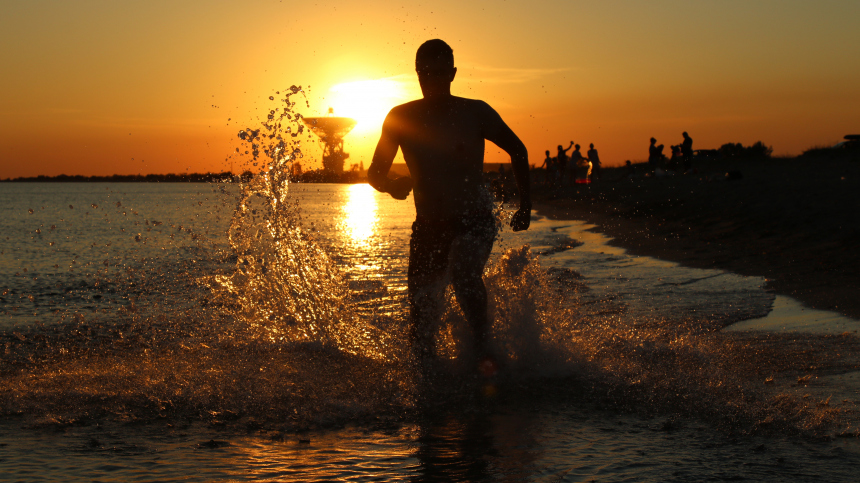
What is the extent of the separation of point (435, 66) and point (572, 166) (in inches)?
1220

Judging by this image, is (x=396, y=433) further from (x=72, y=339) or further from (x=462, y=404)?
(x=72, y=339)

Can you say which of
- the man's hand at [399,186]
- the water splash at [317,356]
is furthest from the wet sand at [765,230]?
the man's hand at [399,186]

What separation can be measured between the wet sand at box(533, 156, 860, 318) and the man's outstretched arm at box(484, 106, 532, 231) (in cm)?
305

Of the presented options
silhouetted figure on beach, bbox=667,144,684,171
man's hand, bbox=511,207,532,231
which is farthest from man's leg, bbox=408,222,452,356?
silhouetted figure on beach, bbox=667,144,684,171

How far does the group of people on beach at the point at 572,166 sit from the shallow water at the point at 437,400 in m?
27.5

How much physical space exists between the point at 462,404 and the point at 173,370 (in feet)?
5.88

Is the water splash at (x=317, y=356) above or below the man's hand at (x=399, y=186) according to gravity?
below

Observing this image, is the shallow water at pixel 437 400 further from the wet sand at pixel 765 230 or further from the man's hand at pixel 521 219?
the wet sand at pixel 765 230

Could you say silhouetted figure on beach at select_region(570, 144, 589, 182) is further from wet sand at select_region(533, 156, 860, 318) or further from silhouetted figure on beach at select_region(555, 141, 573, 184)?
wet sand at select_region(533, 156, 860, 318)

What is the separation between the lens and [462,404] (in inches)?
126

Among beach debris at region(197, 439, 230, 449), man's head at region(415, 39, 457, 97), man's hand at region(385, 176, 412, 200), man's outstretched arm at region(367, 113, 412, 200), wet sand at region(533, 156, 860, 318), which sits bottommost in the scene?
beach debris at region(197, 439, 230, 449)

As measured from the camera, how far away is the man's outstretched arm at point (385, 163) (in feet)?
12.4

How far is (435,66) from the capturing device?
143 inches

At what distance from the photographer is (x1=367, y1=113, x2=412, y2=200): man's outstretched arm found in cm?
377
